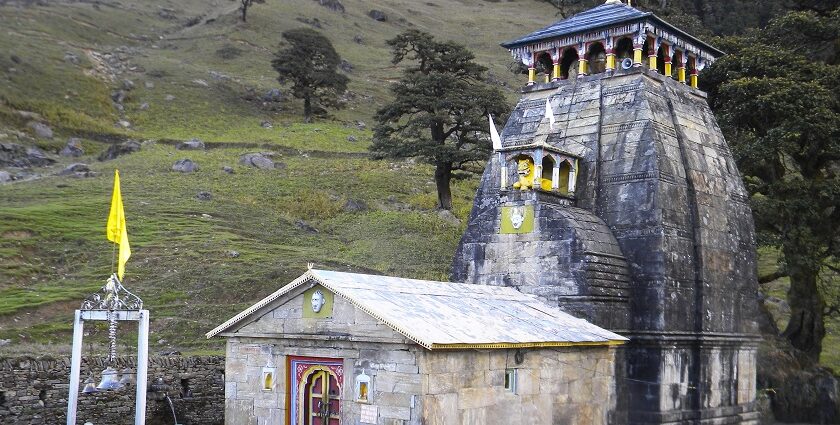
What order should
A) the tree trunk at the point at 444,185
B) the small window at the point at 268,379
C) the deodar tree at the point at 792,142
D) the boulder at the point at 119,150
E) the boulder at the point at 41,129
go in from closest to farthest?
the small window at the point at 268,379
the deodar tree at the point at 792,142
the tree trunk at the point at 444,185
the boulder at the point at 119,150
the boulder at the point at 41,129

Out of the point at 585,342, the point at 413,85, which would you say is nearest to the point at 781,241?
the point at 585,342

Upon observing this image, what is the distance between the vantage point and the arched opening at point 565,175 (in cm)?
2025

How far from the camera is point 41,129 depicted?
5156 centimetres

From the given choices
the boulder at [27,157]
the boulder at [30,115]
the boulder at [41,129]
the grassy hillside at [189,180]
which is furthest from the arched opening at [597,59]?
the boulder at [30,115]

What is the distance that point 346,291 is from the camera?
14.8 metres

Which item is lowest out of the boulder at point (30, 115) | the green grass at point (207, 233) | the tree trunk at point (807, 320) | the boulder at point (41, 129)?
the tree trunk at point (807, 320)

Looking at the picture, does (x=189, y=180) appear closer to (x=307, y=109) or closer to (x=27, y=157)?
(x=27, y=157)

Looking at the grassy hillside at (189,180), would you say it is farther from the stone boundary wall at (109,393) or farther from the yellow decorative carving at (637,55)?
the yellow decorative carving at (637,55)

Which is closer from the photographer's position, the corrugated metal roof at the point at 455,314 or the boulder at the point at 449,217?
the corrugated metal roof at the point at 455,314

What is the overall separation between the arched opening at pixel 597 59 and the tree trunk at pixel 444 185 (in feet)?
58.9

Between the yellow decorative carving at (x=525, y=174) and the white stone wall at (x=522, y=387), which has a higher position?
the yellow decorative carving at (x=525, y=174)

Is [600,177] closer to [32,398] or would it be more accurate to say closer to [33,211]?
[32,398]

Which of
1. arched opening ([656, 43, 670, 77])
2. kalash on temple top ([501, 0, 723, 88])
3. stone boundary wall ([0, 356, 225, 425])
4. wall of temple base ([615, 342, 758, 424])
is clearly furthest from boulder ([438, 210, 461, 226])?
wall of temple base ([615, 342, 758, 424])

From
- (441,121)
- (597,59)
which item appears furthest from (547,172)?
(441,121)
